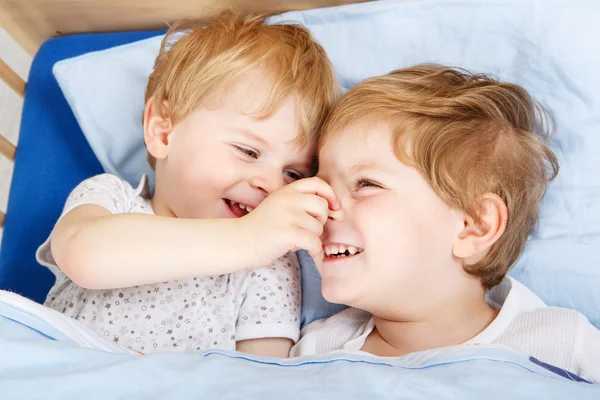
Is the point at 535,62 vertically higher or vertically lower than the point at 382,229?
higher

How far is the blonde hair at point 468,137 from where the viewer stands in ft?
3.17

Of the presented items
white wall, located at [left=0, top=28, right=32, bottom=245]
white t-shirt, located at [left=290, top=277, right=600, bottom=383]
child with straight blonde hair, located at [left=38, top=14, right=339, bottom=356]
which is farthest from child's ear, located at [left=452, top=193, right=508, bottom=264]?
white wall, located at [left=0, top=28, right=32, bottom=245]

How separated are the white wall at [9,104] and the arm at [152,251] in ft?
1.73

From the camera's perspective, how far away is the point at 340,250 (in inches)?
39.3

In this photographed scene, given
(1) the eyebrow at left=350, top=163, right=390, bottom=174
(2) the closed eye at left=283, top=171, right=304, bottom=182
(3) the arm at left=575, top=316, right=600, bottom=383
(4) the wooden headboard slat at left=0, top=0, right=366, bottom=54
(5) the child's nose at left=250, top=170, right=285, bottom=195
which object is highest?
(4) the wooden headboard slat at left=0, top=0, right=366, bottom=54

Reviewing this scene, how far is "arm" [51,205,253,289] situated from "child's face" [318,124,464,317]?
0.46 feet

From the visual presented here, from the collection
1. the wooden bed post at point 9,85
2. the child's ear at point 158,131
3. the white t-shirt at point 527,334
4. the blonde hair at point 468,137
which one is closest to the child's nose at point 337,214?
the blonde hair at point 468,137

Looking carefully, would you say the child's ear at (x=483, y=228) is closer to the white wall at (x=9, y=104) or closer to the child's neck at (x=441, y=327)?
the child's neck at (x=441, y=327)

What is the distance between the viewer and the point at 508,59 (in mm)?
1179

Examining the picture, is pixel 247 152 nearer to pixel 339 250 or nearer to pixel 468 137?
pixel 339 250

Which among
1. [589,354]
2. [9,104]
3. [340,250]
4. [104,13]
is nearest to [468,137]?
[340,250]

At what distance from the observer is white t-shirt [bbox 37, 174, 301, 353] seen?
1102 mm

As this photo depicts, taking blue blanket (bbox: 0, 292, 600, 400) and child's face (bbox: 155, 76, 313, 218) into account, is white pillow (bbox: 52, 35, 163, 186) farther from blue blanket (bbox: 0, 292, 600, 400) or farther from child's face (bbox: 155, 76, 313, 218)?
blue blanket (bbox: 0, 292, 600, 400)

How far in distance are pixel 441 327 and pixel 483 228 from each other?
0.56 ft
